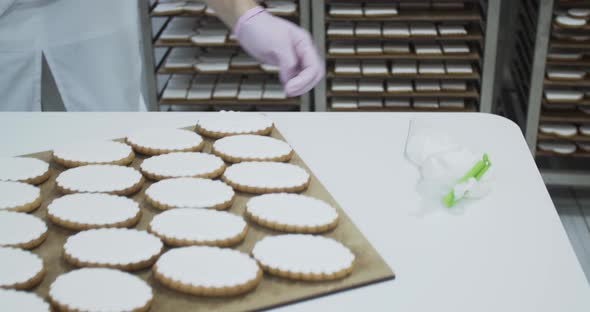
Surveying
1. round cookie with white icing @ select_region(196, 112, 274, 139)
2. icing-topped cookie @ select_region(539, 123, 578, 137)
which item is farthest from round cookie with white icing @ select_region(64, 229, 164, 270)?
icing-topped cookie @ select_region(539, 123, 578, 137)

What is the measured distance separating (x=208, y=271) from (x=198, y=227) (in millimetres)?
131

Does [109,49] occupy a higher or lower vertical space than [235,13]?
lower

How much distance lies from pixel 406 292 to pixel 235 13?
882 mm

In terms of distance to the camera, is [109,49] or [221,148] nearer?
[221,148]

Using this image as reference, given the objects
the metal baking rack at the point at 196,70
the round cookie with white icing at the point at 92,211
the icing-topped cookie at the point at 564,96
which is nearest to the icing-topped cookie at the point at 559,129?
the icing-topped cookie at the point at 564,96

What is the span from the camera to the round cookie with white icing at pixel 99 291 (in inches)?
37.6

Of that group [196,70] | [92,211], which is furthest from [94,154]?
[196,70]

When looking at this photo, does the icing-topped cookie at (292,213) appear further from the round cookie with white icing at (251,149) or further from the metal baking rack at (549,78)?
the metal baking rack at (549,78)

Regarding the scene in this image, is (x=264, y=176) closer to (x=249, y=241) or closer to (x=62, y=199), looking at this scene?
(x=249, y=241)

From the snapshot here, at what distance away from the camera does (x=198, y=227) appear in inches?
44.9

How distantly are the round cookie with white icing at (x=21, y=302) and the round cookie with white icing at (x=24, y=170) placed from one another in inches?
14.2

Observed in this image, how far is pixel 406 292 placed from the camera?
1.04 meters

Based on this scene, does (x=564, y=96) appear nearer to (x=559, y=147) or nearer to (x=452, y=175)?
(x=559, y=147)

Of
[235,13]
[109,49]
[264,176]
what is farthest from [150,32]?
[264,176]
